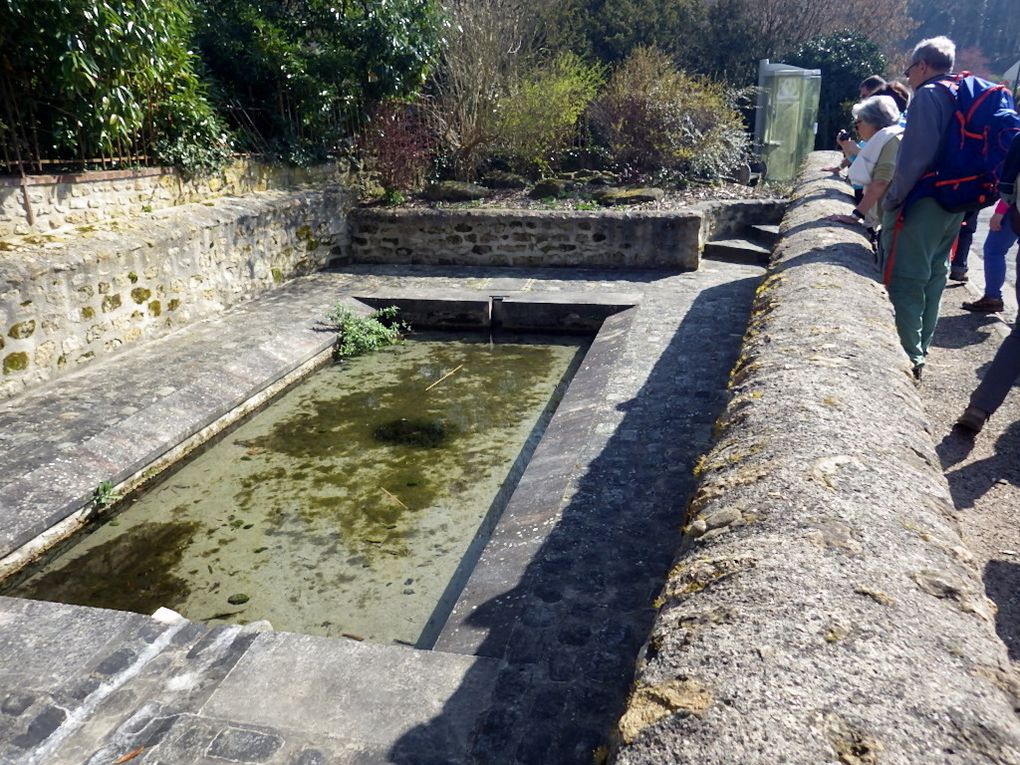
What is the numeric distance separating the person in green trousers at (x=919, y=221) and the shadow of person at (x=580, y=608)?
49.8 inches

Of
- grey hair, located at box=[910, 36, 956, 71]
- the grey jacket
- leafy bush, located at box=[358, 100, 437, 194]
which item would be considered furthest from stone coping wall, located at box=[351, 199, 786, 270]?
the grey jacket

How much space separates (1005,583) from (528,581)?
1.93 meters

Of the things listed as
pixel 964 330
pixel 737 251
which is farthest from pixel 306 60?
pixel 964 330

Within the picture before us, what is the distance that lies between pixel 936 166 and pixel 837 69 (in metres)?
13.0

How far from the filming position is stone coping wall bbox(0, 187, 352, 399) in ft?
17.0

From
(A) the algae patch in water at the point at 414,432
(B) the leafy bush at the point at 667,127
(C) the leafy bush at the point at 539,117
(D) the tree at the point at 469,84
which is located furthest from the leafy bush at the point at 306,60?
(A) the algae patch in water at the point at 414,432

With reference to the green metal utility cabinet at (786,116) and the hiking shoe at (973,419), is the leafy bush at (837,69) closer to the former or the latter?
the green metal utility cabinet at (786,116)

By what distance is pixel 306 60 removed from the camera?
354 inches

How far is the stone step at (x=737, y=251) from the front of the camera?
8.88 m

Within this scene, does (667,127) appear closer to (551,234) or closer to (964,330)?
(551,234)

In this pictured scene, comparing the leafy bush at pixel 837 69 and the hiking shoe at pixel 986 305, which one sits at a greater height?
the leafy bush at pixel 837 69

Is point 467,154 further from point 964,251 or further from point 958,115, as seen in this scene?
point 958,115

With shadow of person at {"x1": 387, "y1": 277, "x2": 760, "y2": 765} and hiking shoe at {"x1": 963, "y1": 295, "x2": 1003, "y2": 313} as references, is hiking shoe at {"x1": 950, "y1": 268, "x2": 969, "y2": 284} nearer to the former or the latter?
hiking shoe at {"x1": 963, "y1": 295, "x2": 1003, "y2": 313}

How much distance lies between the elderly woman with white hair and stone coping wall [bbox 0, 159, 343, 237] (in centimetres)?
578
